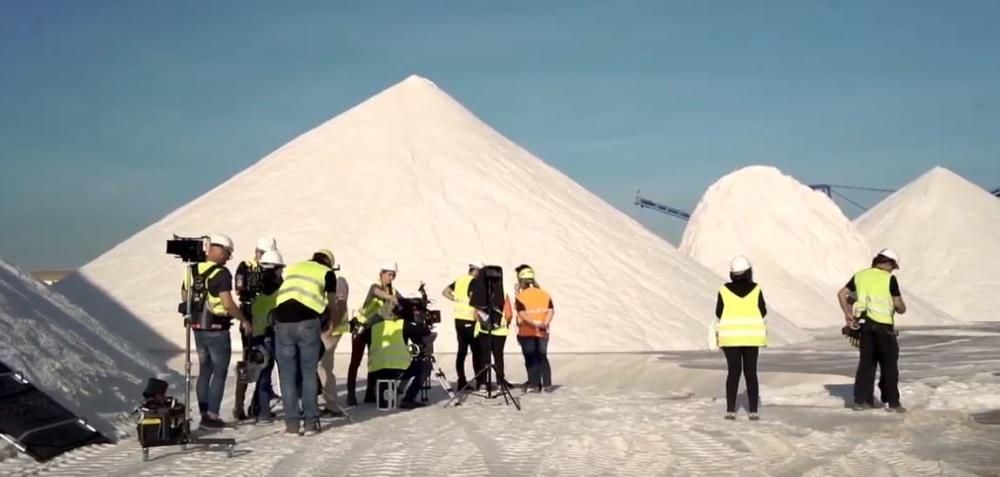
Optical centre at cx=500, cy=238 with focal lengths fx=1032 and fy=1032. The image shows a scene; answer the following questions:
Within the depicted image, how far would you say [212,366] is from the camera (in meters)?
8.95

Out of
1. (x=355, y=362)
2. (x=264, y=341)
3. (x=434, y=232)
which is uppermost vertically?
(x=434, y=232)

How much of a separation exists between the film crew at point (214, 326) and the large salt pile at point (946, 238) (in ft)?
160

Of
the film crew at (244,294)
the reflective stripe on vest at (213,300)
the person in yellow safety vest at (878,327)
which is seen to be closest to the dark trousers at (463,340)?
the film crew at (244,294)

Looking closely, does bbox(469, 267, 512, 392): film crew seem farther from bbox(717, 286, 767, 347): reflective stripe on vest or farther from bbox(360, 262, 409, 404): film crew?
bbox(717, 286, 767, 347): reflective stripe on vest

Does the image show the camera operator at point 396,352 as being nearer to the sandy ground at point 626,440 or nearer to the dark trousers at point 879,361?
the sandy ground at point 626,440

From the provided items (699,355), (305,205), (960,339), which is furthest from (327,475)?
(960,339)

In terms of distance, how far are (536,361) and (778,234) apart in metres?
36.0

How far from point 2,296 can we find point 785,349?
16922mm

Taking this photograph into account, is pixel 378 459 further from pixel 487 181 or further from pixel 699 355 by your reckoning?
pixel 487 181

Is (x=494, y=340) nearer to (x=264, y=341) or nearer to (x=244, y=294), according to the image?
(x=264, y=341)

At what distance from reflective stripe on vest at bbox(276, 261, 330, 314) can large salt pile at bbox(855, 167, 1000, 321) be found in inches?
1919

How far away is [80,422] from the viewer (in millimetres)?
8141

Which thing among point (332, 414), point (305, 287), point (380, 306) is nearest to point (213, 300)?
point (305, 287)

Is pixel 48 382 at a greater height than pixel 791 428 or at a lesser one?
greater
